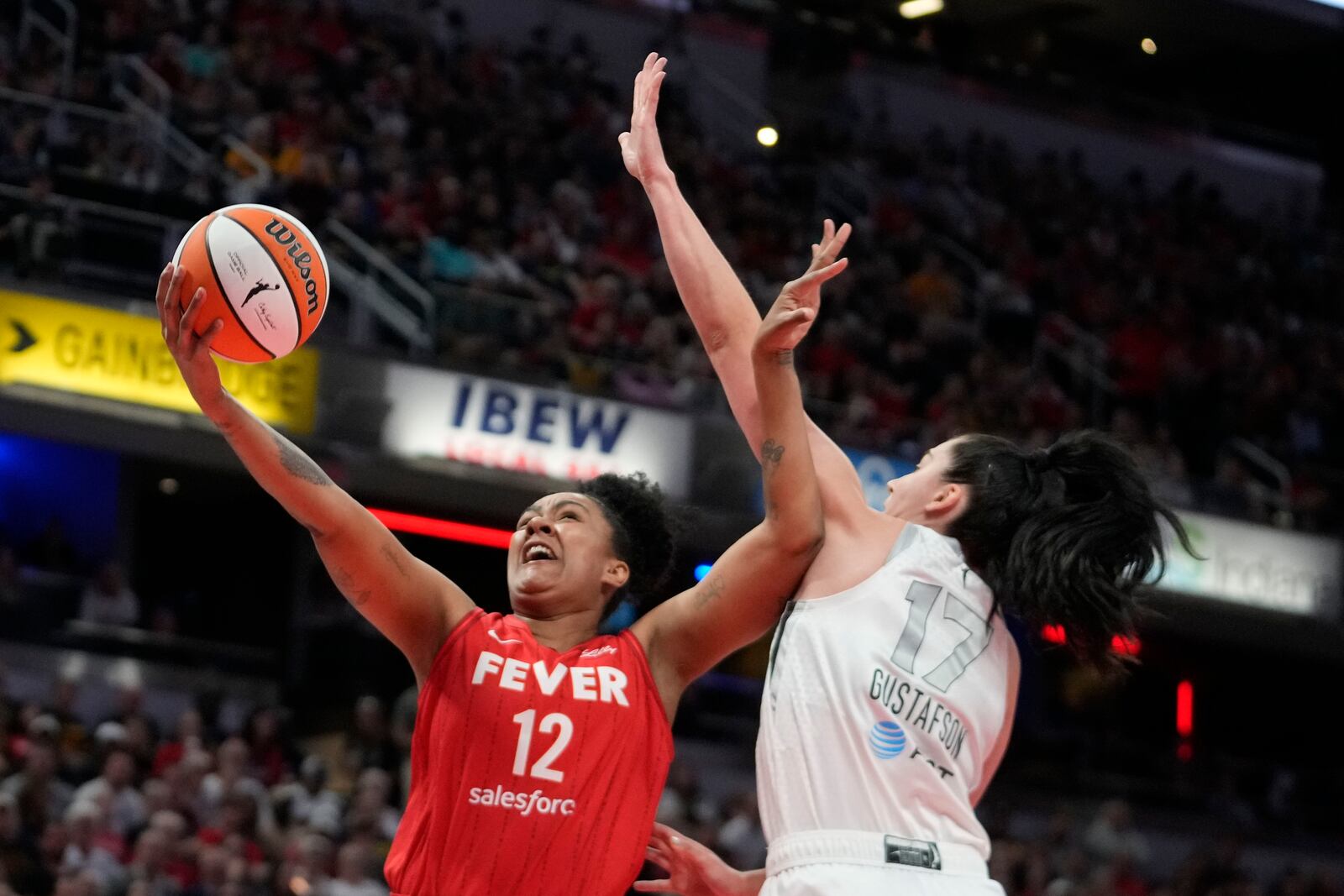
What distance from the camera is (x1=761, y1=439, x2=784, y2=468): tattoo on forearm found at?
4117mm

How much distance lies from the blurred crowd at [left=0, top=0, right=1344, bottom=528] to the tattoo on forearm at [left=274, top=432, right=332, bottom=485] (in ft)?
34.4

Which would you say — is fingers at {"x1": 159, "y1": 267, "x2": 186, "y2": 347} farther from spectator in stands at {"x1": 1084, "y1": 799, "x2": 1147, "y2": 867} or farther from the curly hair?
spectator in stands at {"x1": 1084, "y1": 799, "x2": 1147, "y2": 867}

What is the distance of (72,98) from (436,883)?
12905mm

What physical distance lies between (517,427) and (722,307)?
1132 cm

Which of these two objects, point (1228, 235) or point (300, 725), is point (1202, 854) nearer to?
point (300, 725)

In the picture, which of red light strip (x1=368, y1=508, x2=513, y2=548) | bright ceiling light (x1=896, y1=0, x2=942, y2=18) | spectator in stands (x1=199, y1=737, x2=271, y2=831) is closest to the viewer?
spectator in stands (x1=199, y1=737, x2=271, y2=831)

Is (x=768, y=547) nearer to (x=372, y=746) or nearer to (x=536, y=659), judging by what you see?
(x=536, y=659)

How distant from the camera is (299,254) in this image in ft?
15.8

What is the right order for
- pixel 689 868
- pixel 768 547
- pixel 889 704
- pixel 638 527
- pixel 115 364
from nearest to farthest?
1. pixel 889 704
2. pixel 768 547
3. pixel 689 868
4. pixel 638 527
5. pixel 115 364

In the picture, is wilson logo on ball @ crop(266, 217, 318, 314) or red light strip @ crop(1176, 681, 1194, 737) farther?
red light strip @ crop(1176, 681, 1194, 737)

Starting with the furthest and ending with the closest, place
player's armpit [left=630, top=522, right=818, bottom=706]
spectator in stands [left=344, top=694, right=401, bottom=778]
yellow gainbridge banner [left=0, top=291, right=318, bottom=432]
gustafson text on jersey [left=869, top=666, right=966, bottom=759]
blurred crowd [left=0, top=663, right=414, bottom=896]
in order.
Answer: yellow gainbridge banner [left=0, top=291, right=318, bottom=432]
spectator in stands [left=344, top=694, right=401, bottom=778]
blurred crowd [left=0, top=663, right=414, bottom=896]
player's armpit [left=630, top=522, right=818, bottom=706]
gustafson text on jersey [left=869, top=666, right=966, bottom=759]

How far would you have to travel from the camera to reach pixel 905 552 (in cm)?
418

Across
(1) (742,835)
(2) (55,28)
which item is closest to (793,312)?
(1) (742,835)

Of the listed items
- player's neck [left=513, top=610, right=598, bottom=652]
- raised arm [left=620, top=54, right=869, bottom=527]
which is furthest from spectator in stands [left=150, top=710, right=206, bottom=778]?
raised arm [left=620, top=54, right=869, bottom=527]
